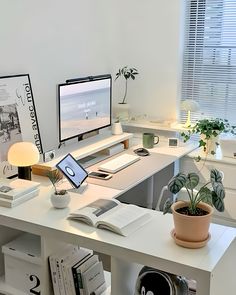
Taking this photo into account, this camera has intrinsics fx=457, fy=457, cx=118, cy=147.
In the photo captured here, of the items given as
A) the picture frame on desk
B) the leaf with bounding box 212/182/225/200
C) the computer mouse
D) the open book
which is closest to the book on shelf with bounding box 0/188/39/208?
the open book

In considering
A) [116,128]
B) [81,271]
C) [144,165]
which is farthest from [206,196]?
[116,128]

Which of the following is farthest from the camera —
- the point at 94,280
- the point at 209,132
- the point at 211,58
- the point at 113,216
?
the point at 211,58

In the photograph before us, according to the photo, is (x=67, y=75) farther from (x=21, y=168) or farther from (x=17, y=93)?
(x=21, y=168)

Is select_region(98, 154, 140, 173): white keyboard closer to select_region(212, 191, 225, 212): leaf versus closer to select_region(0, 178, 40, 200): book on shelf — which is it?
select_region(0, 178, 40, 200): book on shelf

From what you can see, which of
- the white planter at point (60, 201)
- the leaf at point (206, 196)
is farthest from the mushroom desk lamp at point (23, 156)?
the leaf at point (206, 196)

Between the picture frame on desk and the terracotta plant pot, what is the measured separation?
1.36 meters

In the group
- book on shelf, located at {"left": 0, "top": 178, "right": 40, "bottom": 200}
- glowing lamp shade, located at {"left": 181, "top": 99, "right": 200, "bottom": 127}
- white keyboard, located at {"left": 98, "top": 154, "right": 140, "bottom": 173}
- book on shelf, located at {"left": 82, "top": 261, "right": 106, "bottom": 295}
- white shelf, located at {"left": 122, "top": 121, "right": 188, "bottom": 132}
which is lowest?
book on shelf, located at {"left": 82, "top": 261, "right": 106, "bottom": 295}

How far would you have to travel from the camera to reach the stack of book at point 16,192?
2316 mm

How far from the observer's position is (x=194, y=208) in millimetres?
1842

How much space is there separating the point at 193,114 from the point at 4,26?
6.33 ft

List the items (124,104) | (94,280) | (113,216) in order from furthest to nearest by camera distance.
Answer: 1. (124,104)
2. (94,280)
3. (113,216)

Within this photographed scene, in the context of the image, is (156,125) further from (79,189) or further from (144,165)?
(79,189)

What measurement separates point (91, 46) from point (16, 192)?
186 cm

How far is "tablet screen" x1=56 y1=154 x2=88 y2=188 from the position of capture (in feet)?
8.43
